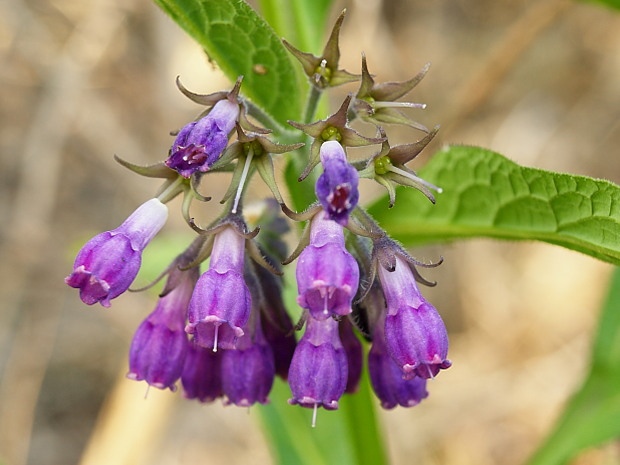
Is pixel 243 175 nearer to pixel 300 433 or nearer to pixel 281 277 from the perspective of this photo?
pixel 281 277

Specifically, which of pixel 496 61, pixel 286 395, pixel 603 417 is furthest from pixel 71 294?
pixel 603 417

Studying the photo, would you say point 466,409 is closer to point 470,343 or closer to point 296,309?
point 470,343

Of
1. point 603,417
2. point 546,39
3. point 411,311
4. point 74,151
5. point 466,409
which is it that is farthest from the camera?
point 546,39

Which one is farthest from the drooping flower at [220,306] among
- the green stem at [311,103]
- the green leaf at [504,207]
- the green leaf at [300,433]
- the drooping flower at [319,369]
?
the green leaf at [300,433]

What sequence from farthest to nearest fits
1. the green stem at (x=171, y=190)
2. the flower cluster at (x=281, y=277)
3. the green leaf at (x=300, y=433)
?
the green leaf at (x=300, y=433) → the green stem at (x=171, y=190) → the flower cluster at (x=281, y=277)

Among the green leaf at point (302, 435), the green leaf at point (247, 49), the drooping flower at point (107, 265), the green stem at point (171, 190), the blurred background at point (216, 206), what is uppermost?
the blurred background at point (216, 206)

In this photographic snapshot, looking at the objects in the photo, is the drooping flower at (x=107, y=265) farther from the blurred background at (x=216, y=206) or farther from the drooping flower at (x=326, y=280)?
the blurred background at (x=216, y=206)

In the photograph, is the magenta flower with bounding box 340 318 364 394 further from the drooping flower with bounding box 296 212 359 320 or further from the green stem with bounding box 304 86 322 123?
the green stem with bounding box 304 86 322 123
